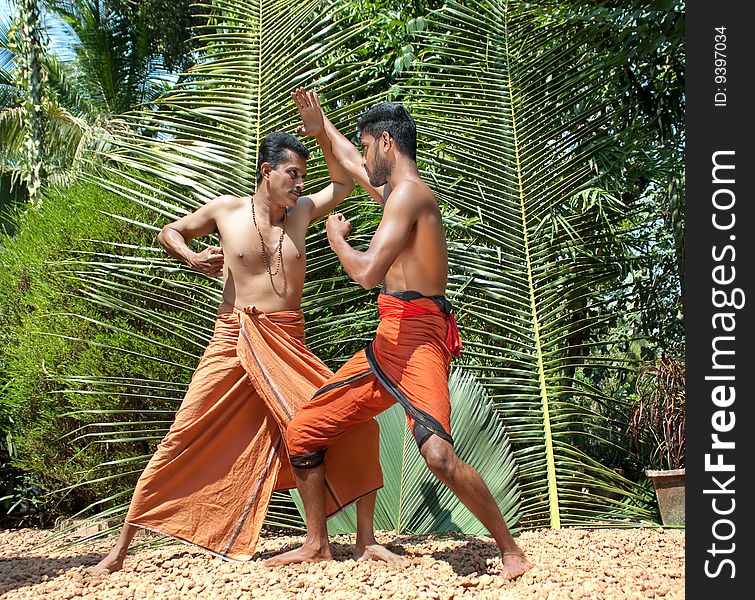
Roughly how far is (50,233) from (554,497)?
3.53 metres

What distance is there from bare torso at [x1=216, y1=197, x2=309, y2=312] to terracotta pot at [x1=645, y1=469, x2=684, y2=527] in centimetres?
226

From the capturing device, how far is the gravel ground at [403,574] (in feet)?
10.3

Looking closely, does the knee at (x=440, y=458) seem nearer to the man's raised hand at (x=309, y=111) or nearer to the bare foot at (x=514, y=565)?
the bare foot at (x=514, y=565)

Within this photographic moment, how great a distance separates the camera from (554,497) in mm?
4805

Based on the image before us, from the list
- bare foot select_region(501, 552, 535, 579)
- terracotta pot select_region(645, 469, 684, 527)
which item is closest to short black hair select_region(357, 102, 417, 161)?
bare foot select_region(501, 552, 535, 579)

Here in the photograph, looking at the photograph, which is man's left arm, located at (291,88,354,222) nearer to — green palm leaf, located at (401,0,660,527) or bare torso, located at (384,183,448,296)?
bare torso, located at (384,183,448,296)

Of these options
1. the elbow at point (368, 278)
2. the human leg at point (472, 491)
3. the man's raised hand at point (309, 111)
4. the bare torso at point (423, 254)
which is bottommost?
the human leg at point (472, 491)

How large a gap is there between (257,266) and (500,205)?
195 cm

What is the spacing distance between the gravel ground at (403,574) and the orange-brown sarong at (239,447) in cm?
20

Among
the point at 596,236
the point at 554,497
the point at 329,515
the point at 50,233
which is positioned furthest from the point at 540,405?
the point at 50,233

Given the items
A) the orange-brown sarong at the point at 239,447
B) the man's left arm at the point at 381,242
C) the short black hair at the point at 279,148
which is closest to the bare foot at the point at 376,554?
the orange-brown sarong at the point at 239,447

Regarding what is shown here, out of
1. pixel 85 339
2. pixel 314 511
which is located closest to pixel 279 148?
pixel 314 511

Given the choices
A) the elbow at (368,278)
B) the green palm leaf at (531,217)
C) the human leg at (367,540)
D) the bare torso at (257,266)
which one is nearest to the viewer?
the elbow at (368,278)

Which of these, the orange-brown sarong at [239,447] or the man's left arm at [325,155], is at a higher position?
the man's left arm at [325,155]
